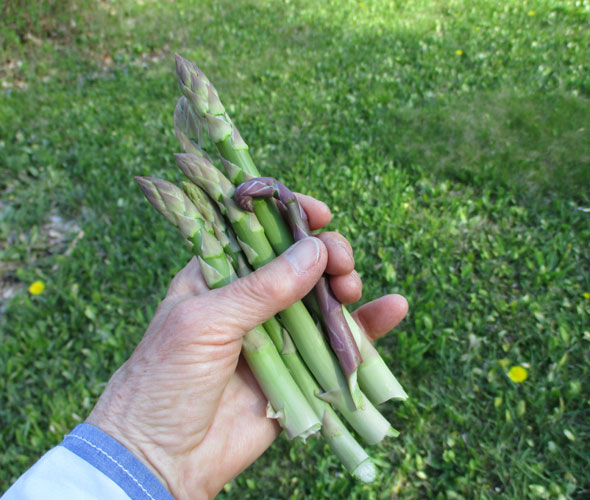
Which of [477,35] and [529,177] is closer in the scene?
[529,177]

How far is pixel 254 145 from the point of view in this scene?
508cm

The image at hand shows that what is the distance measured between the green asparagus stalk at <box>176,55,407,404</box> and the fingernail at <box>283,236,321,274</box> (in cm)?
24

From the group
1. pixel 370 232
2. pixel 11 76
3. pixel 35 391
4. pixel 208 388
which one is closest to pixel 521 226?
pixel 370 232

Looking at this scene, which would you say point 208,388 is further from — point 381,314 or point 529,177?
point 529,177

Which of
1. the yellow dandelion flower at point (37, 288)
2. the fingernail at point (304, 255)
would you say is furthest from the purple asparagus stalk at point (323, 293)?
the yellow dandelion flower at point (37, 288)

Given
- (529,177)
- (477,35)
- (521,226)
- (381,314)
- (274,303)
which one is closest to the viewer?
(274,303)

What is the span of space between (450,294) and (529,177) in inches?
57.7

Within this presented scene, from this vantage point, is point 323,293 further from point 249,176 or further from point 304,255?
point 249,176

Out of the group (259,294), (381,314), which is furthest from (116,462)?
(381,314)

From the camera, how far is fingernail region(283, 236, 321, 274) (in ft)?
Result: 6.77

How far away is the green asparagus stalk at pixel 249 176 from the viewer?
229 centimetres

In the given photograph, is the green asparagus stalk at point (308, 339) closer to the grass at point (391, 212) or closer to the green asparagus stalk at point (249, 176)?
the green asparagus stalk at point (249, 176)

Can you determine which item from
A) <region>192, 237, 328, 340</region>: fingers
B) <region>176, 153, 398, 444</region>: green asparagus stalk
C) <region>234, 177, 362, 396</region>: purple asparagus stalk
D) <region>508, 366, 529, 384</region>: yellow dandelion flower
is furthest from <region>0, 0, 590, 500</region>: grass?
<region>192, 237, 328, 340</region>: fingers

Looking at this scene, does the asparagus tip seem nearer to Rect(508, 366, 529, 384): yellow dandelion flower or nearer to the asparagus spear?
the asparagus spear
